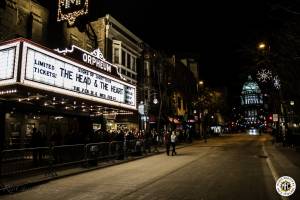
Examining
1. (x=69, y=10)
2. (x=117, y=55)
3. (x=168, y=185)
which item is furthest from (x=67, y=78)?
(x=117, y=55)

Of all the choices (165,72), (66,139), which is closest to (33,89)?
(66,139)

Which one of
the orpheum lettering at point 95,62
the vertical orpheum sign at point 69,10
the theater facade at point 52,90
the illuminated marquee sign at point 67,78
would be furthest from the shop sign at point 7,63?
the vertical orpheum sign at point 69,10

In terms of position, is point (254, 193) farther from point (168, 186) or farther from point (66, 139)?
point (66, 139)

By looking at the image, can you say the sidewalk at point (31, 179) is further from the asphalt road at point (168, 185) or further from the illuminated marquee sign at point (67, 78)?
the illuminated marquee sign at point (67, 78)

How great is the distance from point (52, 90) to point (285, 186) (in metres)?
10.6

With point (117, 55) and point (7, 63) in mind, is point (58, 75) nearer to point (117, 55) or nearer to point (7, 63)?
point (7, 63)

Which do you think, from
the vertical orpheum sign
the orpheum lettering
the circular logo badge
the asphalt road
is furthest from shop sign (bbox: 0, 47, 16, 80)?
the circular logo badge

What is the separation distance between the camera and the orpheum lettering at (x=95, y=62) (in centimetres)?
1720

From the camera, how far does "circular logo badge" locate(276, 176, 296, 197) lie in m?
9.15

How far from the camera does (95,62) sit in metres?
18.2

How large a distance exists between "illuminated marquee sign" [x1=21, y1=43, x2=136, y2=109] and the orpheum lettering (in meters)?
0.60

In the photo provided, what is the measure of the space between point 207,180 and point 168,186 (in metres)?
1.94

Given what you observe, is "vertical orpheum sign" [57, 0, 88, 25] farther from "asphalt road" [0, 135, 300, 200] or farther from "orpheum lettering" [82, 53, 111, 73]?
"asphalt road" [0, 135, 300, 200]

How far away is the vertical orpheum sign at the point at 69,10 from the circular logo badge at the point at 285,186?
16.6 meters
